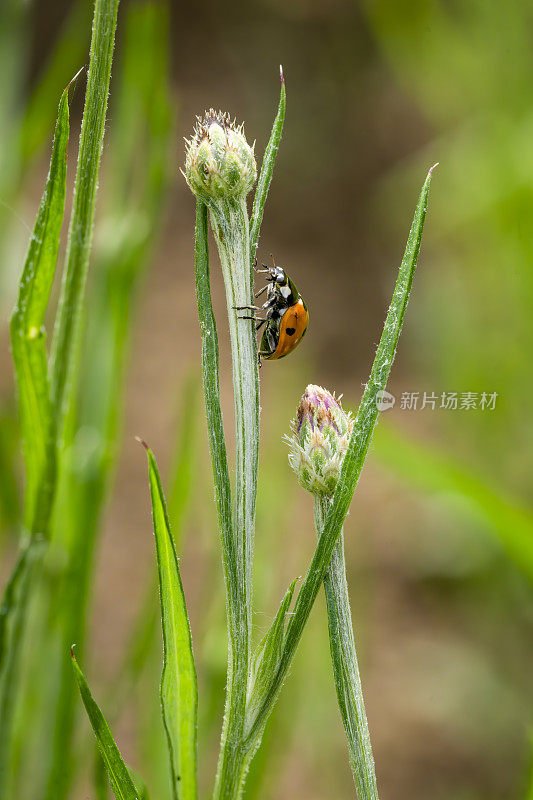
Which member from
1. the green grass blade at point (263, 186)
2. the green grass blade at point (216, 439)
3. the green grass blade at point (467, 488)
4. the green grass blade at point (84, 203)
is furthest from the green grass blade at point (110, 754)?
the green grass blade at point (467, 488)

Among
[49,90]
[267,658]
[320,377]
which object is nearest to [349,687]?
[267,658]

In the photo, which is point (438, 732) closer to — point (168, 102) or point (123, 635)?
point (123, 635)

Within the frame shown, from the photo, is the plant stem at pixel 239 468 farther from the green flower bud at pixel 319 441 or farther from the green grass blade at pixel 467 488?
the green grass blade at pixel 467 488

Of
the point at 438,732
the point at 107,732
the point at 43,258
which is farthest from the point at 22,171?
the point at 438,732

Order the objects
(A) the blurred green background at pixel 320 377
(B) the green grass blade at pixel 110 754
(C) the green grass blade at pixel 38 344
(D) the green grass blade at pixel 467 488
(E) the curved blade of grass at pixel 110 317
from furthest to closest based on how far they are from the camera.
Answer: (D) the green grass blade at pixel 467 488 < (A) the blurred green background at pixel 320 377 < (E) the curved blade of grass at pixel 110 317 < (C) the green grass blade at pixel 38 344 < (B) the green grass blade at pixel 110 754

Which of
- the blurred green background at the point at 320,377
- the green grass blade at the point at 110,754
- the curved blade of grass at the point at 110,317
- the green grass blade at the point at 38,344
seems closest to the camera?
the green grass blade at the point at 110,754
